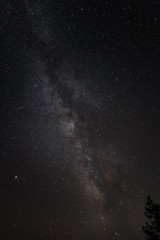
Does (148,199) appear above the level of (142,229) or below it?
above

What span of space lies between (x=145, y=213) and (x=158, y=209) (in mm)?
992

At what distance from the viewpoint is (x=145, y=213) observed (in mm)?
21469

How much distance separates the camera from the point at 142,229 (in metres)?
20.9

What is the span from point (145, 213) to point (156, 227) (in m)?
1.25

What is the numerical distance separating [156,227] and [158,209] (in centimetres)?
124

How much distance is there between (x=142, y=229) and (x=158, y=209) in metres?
1.80

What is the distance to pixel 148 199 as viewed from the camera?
858 inches

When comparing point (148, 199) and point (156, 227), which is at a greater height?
point (148, 199)

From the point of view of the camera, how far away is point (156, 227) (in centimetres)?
2061

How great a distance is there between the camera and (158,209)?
21141mm

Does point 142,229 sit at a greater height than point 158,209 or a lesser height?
lesser

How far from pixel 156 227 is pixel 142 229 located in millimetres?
991
